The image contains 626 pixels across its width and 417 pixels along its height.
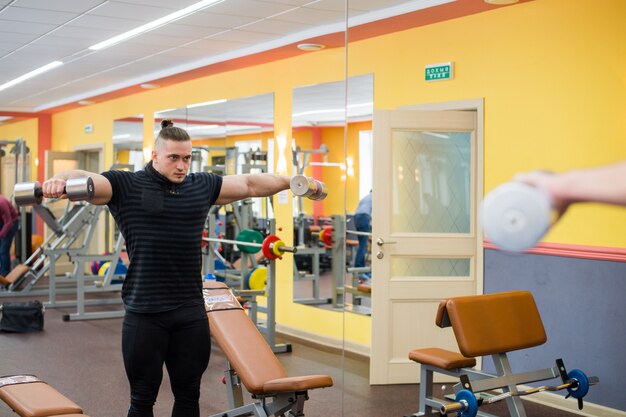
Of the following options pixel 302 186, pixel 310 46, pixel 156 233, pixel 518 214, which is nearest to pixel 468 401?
pixel 302 186

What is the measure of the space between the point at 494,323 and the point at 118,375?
2723 millimetres

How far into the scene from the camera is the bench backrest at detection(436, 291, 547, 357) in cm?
338

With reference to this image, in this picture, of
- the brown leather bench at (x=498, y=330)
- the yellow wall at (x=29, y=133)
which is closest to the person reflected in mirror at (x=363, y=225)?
the brown leather bench at (x=498, y=330)

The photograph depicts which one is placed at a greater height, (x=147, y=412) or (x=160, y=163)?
(x=160, y=163)

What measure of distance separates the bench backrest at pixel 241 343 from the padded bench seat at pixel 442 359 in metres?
0.76

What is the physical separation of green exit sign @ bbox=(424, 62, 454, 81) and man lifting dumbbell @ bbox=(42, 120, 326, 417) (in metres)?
2.26

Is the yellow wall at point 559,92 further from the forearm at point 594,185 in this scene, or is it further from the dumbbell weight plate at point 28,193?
the dumbbell weight plate at point 28,193

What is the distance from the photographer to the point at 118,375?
507 centimetres

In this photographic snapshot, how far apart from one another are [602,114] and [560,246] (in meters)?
0.34

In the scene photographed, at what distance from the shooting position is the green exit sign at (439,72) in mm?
4722

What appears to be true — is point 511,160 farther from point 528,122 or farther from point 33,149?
point 33,149

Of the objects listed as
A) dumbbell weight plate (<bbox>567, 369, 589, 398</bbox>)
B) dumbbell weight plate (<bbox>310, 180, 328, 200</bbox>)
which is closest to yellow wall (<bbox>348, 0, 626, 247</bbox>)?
dumbbell weight plate (<bbox>310, 180, 328, 200</bbox>)

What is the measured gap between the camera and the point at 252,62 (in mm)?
7078

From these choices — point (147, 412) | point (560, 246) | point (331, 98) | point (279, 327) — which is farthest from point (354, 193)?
point (560, 246)
